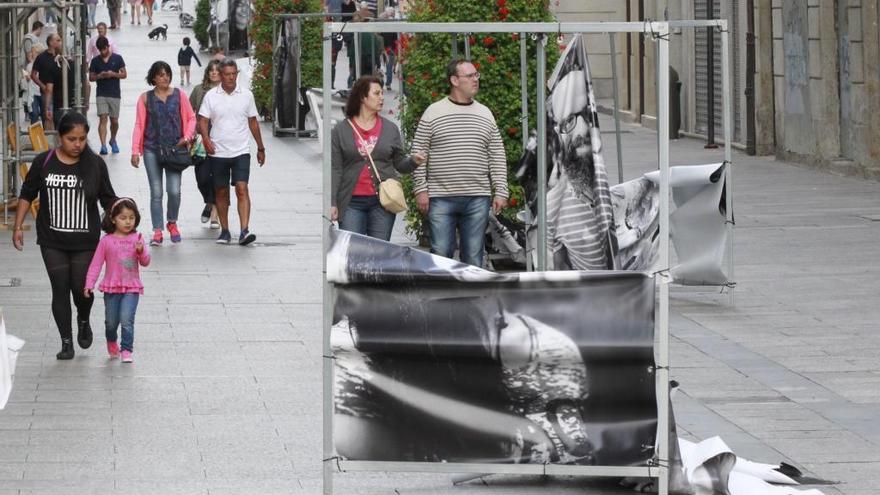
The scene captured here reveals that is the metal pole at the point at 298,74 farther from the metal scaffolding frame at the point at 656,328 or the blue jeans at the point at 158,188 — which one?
the metal scaffolding frame at the point at 656,328

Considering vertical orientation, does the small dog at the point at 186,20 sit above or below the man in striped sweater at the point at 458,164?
above

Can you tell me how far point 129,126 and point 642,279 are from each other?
2557 cm

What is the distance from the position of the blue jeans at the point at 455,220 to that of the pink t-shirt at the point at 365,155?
16.5 inches

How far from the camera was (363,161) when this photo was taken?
11.1 metres

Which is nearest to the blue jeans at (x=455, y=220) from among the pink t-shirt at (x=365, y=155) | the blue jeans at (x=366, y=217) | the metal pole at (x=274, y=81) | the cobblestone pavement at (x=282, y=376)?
the blue jeans at (x=366, y=217)

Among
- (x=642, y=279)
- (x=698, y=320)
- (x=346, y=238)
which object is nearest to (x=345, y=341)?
(x=346, y=238)

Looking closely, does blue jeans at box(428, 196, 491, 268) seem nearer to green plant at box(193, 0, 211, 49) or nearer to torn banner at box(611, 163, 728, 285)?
torn banner at box(611, 163, 728, 285)

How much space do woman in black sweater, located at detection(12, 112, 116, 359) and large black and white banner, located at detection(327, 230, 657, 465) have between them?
13.3ft

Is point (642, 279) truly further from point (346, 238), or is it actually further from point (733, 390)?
point (733, 390)

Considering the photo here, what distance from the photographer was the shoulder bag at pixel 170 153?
16.0m

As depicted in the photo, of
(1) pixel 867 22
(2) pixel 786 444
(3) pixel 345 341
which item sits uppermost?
(1) pixel 867 22

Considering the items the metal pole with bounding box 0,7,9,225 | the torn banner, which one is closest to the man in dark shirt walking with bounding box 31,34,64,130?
the metal pole with bounding box 0,7,9,225

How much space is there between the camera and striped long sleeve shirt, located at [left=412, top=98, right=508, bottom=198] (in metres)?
11.1

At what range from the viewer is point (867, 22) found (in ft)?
69.7
